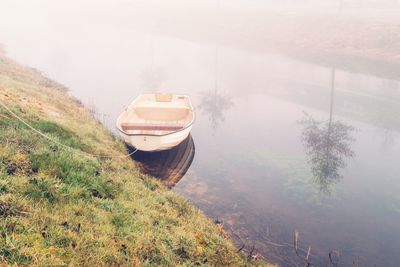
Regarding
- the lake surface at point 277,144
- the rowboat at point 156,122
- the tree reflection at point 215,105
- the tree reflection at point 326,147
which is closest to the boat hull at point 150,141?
the rowboat at point 156,122

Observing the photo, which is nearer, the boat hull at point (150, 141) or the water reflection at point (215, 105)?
the boat hull at point (150, 141)

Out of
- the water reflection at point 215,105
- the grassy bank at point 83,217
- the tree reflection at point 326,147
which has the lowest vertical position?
the tree reflection at point 326,147

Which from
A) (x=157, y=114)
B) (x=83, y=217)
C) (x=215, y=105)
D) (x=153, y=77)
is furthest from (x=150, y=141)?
(x=153, y=77)

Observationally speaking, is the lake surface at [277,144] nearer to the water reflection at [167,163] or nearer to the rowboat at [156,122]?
the water reflection at [167,163]

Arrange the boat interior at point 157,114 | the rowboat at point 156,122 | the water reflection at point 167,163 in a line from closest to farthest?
the rowboat at point 156,122 → the water reflection at point 167,163 → the boat interior at point 157,114

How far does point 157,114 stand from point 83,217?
49.6 ft

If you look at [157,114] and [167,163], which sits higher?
[157,114]

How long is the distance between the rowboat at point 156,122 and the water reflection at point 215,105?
4.53m

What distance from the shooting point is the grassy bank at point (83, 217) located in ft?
20.9

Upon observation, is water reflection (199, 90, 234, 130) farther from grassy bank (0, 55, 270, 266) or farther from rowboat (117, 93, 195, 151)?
grassy bank (0, 55, 270, 266)

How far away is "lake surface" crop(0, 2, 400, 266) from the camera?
46.0 feet

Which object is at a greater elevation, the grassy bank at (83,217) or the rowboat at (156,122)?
the grassy bank at (83,217)

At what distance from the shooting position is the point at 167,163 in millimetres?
18859

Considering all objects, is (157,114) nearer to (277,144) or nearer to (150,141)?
(150,141)
